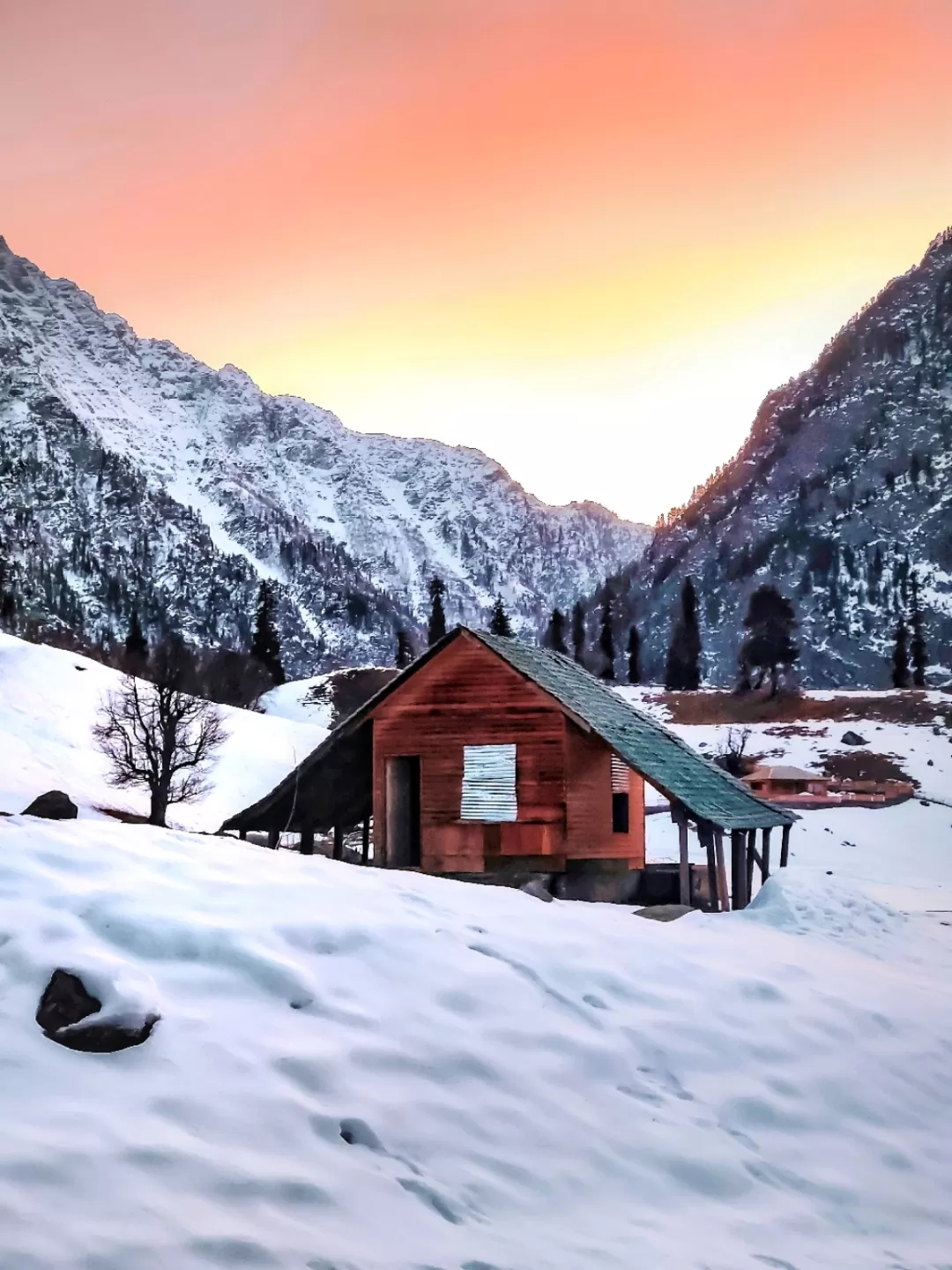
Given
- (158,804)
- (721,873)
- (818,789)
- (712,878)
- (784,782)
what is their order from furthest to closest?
(784,782) → (818,789) → (158,804) → (721,873) → (712,878)

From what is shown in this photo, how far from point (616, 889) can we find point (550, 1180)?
61.3 feet

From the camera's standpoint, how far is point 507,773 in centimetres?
2444

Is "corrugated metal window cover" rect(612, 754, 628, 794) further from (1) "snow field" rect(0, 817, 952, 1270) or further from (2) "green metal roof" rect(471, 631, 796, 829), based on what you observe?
(1) "snow field" rect(0, 817, 952, 1270)

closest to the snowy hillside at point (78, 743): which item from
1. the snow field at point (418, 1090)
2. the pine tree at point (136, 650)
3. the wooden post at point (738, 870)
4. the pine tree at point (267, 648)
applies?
the pine tree at point (136, 650)

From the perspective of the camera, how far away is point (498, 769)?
80.4 ft

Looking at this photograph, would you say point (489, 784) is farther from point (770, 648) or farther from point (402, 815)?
point (770, 648)

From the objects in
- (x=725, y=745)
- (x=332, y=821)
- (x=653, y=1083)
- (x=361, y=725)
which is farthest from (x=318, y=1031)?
(x=725, y=745)

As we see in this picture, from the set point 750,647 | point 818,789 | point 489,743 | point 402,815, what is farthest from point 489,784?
point 750,647

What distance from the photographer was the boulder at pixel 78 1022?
6.29 metres

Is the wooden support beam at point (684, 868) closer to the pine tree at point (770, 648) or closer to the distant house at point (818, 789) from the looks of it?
the distant house at point (818, 789)

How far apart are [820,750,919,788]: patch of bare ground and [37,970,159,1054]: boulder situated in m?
61.1

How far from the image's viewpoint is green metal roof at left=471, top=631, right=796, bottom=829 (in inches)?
885

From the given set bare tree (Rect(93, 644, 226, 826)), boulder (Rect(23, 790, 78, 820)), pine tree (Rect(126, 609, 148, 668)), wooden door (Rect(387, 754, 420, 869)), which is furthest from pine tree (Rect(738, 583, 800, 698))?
boulder (Rect(23, 790, 78, 820))

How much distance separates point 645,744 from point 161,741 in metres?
33.2
